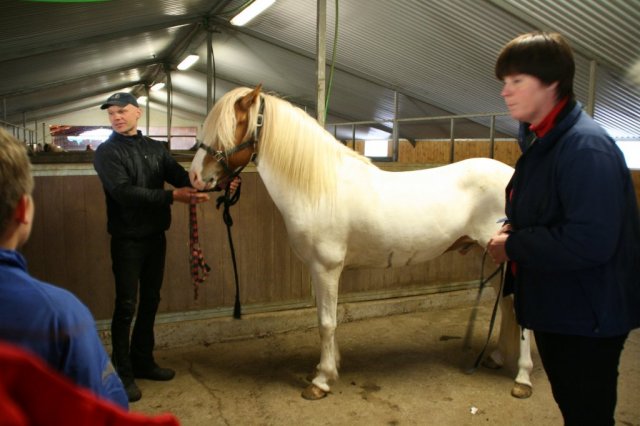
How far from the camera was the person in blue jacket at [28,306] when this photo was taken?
0.58 m

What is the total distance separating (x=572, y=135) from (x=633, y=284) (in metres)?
0.36

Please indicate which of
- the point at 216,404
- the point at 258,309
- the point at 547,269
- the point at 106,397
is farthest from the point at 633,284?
the point at 258,309

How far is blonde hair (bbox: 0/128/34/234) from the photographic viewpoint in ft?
1.95

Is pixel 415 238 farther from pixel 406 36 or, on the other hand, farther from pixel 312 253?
pixel 406 36

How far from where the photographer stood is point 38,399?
405 millimetres

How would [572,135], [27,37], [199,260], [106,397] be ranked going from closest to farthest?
[106,397] < [572,135] < [199,260] < [27,37]

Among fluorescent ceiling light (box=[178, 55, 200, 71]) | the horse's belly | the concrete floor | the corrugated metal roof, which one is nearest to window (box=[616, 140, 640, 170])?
the corrugated metal roof

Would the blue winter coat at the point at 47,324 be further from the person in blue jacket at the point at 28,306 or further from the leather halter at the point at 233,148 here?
the leather halter at the point at 233,148

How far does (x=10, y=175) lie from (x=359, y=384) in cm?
209

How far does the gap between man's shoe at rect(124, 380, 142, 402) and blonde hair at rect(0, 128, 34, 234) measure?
175cm

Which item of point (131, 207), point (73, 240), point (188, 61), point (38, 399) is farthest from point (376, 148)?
point (38, 399)

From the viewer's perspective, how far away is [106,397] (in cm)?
70

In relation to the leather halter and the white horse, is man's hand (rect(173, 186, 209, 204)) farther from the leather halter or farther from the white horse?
the leather halter

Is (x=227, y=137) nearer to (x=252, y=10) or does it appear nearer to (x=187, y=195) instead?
(x=187, y=195)
